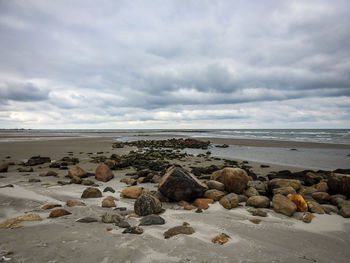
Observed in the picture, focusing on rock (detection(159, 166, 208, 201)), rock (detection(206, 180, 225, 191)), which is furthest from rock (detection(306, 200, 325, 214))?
rock (detection(159, 166, 208, 201))

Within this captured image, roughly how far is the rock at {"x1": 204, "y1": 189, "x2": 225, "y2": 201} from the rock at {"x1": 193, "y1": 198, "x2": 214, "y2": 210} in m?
0.19

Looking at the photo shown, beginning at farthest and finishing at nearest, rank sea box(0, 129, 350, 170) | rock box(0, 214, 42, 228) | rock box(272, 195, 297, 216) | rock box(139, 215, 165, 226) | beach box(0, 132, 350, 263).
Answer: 1. sea box(0, 129, 350, 170)
2. rock box(272, 195, 297, 216)
3. rock box(139, 215, 165, 226)
4. rock box(0, 214, 42, 228)
5. beach box(0, 132, 350, 263)

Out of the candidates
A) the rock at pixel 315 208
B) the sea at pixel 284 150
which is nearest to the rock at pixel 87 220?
the rock at pixel 315 208

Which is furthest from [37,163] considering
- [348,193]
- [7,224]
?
[348,193]

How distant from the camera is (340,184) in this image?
580 centimetres

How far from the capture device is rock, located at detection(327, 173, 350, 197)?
572cm

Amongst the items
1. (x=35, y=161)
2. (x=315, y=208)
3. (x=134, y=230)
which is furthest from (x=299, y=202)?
(x=35, y=161)

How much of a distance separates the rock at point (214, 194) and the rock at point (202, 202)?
0.61 ft

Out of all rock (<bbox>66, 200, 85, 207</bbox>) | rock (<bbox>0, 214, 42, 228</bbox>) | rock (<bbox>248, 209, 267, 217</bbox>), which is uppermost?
rock (<bbox>0, 214, 42, 228</bbox>)

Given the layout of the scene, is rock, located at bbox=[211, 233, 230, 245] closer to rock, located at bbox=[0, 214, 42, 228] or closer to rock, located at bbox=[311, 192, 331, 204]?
rock, located at bbox=[0, 214, 42, 228]

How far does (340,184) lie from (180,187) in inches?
189

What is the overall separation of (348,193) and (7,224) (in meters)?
8.46

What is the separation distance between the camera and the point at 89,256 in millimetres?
2719

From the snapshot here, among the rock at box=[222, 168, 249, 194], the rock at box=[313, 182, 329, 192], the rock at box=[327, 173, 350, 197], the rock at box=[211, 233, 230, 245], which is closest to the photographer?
the rock at box=[211, 233, 230, 245]
